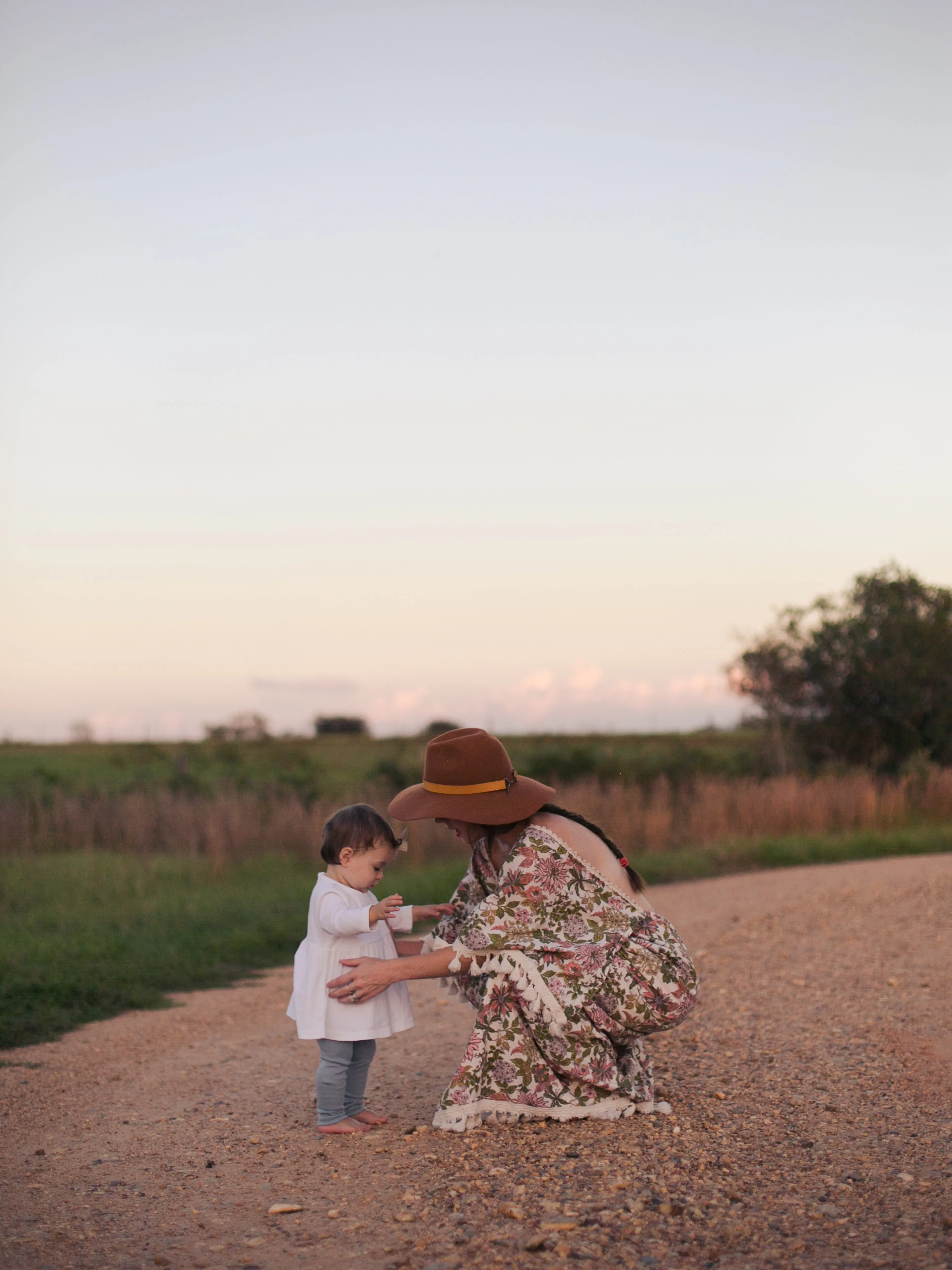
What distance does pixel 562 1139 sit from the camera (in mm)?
4371

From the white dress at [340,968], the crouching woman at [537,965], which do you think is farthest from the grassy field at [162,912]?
the crouching woman at [537,965]

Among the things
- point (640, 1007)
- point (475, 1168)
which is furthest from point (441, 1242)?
point (640, 1007)

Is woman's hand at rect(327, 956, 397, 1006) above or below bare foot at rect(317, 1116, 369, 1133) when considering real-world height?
above

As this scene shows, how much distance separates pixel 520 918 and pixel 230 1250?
1.52 metres

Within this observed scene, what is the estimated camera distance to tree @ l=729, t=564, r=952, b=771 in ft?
82.7

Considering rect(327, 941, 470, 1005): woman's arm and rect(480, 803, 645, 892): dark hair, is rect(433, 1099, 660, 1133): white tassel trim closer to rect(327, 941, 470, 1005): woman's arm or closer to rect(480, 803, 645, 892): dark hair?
rect(327, 941, 470, 1005): woman's arm

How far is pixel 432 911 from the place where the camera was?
4.81m

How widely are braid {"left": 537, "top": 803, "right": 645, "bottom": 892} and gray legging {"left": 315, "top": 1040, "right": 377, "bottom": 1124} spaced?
1.19m

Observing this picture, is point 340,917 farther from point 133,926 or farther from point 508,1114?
point 133,926

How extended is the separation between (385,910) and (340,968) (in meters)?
0.32

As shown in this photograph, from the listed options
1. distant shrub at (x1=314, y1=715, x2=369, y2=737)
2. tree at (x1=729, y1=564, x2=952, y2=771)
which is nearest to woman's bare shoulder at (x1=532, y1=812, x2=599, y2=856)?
tree at (x1=729, y1=564, x2=952, y2=771)

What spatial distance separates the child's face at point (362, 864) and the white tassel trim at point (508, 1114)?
0.95m

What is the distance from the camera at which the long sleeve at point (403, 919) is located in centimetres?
446

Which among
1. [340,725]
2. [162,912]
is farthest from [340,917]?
[340,725]
